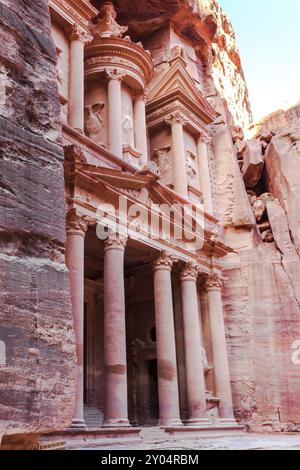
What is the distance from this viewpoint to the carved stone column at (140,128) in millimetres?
17562

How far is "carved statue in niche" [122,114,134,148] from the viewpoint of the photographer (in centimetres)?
1724

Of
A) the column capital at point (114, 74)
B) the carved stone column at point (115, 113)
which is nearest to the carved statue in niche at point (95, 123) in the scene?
the carved stone column at point (115, 113)

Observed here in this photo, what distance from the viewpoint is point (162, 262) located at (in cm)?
1481

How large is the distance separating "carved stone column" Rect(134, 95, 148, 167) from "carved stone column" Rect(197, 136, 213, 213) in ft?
10.4

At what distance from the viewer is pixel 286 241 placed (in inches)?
750

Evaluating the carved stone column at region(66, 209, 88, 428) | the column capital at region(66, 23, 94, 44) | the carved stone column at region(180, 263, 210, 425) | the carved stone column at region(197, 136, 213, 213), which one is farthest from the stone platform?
the column capital at region(66, 23, 94, 44)

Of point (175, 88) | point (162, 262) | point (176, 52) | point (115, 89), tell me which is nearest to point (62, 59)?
point (115, 89)

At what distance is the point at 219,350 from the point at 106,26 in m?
12.2

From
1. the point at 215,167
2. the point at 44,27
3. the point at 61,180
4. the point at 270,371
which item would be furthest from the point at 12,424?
the point at 215,167

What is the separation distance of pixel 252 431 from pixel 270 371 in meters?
2.05

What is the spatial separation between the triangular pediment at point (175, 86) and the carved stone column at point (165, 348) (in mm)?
8024

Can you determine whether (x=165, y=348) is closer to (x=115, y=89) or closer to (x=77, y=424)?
(x=77, y=424)

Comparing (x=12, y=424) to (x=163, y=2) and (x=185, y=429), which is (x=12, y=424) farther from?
(x=163, y=2)

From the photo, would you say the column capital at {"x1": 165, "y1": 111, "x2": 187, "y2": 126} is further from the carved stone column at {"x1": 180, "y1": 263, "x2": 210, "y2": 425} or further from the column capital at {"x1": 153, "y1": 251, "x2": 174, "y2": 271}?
the column capital at {"x1": 153, "y1": 251, "x2": 174, "y2": 271}
